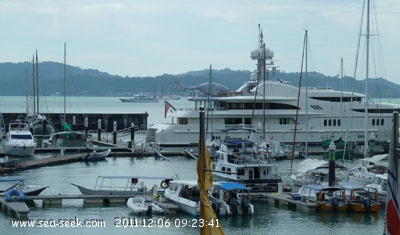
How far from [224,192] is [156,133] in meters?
27.0

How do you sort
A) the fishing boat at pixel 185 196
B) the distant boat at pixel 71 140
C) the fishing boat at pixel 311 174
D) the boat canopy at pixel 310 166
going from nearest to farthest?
the fishing boat at pixel 185 196, the fishing boat at pixel 311 174, the boat canopy at pixel 310 166, the distant boat at pixel 71 140

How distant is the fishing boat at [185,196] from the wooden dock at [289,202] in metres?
3.86

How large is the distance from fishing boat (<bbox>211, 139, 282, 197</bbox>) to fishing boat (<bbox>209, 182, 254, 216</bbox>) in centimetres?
315

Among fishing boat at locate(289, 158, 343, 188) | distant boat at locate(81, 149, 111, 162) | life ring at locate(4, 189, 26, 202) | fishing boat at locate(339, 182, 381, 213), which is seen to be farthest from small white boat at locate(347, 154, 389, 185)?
distant boat at locate(81, 149, 111, 162)

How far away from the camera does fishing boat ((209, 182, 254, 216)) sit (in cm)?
2735

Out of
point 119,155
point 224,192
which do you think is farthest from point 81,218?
point 119,155

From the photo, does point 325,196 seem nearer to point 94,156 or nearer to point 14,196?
point 14,196

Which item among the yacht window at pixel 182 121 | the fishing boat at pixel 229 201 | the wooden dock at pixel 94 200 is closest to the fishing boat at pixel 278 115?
the yacht window at pixel 182 121

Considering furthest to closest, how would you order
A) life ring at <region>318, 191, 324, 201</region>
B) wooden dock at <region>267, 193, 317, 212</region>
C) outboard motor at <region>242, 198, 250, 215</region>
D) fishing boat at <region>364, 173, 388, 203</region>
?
1. fishing boat at <region>364, 173, 388, 203</region>
2. life ring at <region>318, 191, 324, 201</region>
3. wooden dock at <region>267, 193, 317, 212</region>
4. outboard motor at <region>242, 198, 250, 215</region>

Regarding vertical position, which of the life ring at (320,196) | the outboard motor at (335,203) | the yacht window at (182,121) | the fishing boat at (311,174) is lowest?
the outboard motor at (335,203)

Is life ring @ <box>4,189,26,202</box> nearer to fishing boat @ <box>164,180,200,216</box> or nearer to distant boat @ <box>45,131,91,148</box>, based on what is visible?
fishing boat @ <box>164,180,200,216</box>

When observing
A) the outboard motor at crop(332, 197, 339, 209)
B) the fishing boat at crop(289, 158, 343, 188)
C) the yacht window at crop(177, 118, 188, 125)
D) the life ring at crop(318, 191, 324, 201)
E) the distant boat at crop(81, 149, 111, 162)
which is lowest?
the distant boat at crop(81, 149, 111, 162)

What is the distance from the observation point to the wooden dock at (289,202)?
28953mm

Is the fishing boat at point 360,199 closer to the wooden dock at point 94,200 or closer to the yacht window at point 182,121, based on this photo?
the wooden dock at point 94,200
